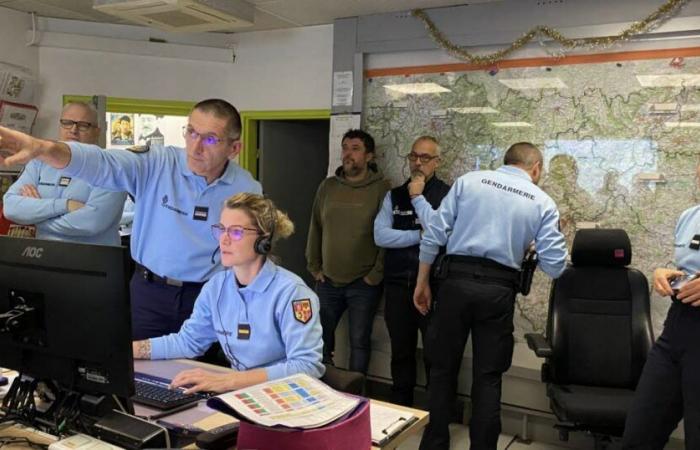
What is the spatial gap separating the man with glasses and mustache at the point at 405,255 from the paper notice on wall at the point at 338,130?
669 millimetres

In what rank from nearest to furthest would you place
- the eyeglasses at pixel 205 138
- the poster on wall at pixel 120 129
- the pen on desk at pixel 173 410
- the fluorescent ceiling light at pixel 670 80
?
1. the pen on desk at pixel 173 410
2. the eyeglasses at pixel 205 138
3. the fluorescent ceiling light at pixel 670 80
4. the poster on wall at pixel 120 129

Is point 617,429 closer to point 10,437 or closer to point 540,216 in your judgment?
point 540,216

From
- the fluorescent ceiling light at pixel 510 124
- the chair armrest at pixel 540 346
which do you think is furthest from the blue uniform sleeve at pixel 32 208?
the fluorescent ceiling light at pixel 510 124

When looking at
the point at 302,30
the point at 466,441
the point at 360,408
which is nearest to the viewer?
the point at 360,408

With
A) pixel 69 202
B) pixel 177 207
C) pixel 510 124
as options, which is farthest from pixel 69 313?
pixel 510 124

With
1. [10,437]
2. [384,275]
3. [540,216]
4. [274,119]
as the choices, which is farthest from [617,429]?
[274,119]

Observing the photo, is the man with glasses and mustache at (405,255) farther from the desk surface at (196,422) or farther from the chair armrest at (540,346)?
the desk surface at (196,422)

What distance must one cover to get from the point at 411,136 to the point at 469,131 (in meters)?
0.40

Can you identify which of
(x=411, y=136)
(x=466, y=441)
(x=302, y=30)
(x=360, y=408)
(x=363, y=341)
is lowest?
(x=466, y=441)

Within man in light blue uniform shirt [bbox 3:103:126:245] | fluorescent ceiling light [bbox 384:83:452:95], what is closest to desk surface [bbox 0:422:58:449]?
man in light blue uniform shirt [bbox 3:103:126:245]

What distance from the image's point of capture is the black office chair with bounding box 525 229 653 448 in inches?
120

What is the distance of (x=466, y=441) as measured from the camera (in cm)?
352

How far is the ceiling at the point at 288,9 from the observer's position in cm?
386

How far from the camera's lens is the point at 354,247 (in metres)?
3.85
